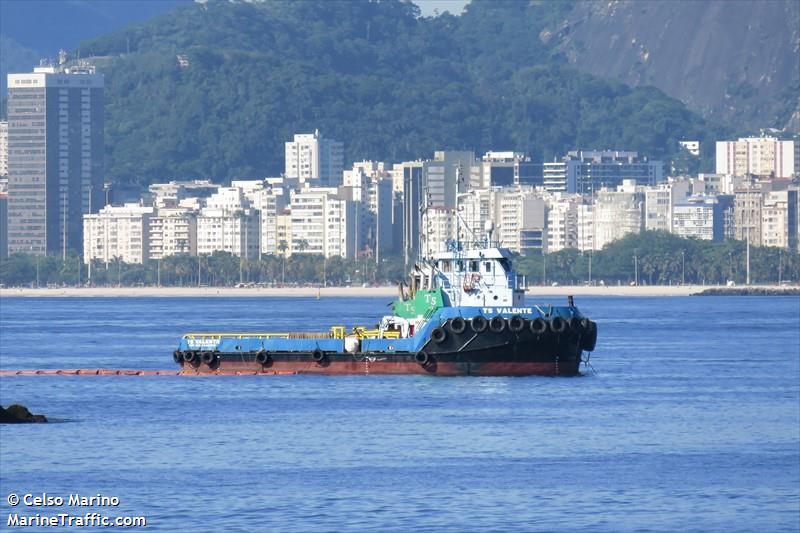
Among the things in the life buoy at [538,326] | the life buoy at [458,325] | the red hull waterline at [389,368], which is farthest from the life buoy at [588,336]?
the life buoy at [458,325]

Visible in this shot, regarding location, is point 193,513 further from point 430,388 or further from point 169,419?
point 430,388

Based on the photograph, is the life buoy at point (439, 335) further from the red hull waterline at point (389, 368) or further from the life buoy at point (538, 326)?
the life buoy at point (538, 326)

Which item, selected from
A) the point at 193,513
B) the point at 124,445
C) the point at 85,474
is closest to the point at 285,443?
the point at 124,445

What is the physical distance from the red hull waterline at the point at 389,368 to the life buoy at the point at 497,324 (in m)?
1.59

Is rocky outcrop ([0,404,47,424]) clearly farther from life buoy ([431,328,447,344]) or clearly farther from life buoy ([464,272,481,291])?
life buoy ([464,272,481,291])

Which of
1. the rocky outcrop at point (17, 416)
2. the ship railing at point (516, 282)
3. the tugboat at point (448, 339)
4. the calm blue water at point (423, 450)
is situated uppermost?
the ship railing at point (516, 282)

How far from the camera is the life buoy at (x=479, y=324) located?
293ft

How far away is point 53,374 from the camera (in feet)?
335

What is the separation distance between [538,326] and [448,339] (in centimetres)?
369

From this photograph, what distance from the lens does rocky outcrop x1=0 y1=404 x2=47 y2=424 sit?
238 ft

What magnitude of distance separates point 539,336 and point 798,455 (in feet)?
77.4

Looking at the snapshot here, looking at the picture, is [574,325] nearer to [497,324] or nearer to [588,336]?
[588,336]

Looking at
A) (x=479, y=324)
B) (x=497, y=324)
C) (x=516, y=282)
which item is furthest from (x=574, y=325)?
(x=479, y=324)

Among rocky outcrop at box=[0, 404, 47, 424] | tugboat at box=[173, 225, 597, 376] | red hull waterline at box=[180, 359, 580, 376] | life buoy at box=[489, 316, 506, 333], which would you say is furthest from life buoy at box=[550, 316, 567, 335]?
rocky outcrop at box=[0, 404, 47, 424]
